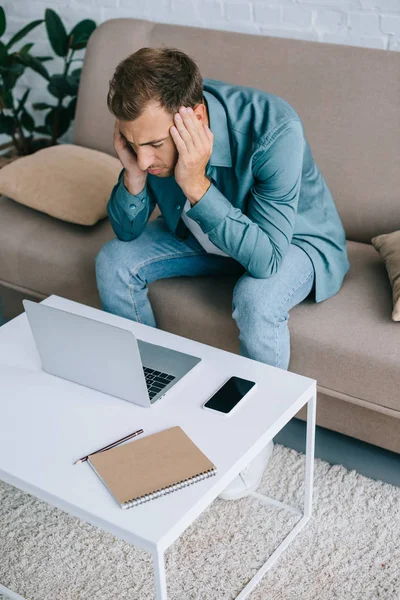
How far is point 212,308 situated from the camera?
1.81 meters

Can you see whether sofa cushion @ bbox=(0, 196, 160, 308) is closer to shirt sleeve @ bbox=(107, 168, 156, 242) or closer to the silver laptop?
shirt sleeve @ bbox=(107, 168, 156, 242)

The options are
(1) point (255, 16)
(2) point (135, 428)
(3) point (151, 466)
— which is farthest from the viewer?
(1) point (255, 16)

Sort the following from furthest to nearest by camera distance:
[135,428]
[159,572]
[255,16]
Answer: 1. [255,16]
2. [135,428]
3. [159,572]

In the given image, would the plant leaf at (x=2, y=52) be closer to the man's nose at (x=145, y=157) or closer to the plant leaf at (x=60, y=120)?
the plant leaf at (x=60, y=120)

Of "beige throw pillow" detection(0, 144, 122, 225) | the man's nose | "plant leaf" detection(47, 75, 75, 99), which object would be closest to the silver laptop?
the man's nose

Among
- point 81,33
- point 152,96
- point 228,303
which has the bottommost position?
point 228,303

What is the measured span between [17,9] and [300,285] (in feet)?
6.49

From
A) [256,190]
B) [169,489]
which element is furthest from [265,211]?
[169,489]

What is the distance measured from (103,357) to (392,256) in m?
0.78

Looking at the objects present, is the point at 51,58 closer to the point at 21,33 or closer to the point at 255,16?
the point at 21,33

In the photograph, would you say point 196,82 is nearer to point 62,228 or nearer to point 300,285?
point 300,285

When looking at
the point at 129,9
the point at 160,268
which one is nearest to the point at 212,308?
the point at 160,268

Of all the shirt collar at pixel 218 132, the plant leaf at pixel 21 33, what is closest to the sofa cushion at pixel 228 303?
the shirt collar at pixel 218 132

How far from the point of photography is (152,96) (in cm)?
145
